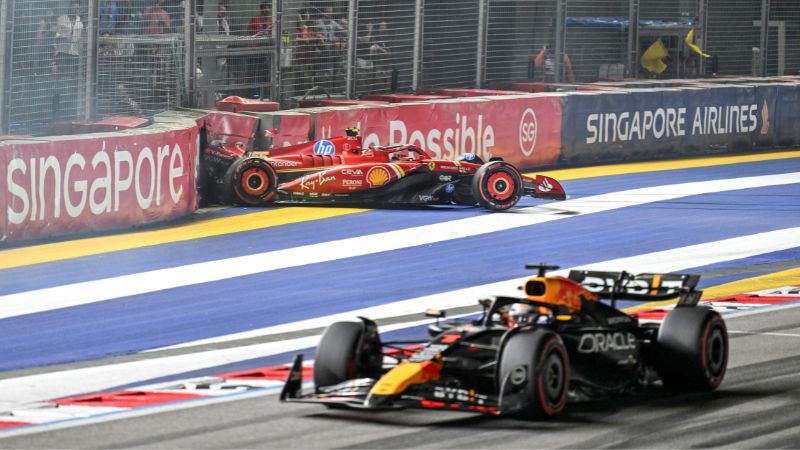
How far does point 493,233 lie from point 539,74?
1049 cm

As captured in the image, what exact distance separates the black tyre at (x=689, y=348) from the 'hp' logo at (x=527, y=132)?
Result: 1445 cm

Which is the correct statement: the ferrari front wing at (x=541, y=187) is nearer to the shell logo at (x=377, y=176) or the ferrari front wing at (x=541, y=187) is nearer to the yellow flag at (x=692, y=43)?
the shell logo at (x=377, y=176)

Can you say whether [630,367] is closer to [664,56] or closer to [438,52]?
[438,52]

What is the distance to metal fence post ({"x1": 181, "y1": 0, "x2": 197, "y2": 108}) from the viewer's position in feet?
65.5

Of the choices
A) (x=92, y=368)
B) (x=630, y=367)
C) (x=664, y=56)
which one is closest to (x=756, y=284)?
(x=630, y=367)

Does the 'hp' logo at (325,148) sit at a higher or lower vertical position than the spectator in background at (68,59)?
lower

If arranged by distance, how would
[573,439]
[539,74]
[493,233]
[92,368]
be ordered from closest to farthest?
[573,439]
[92,368]
[493,233]
[539,74]

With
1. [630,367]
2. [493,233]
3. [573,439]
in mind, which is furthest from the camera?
[493,233]

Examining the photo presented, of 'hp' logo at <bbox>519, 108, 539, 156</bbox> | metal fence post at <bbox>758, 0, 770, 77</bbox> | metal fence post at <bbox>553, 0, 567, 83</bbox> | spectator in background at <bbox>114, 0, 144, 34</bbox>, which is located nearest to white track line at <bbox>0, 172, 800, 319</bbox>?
'hp' logo at <bbox>519, 108, 539, 156</bbox>

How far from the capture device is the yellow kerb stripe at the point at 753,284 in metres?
14.4

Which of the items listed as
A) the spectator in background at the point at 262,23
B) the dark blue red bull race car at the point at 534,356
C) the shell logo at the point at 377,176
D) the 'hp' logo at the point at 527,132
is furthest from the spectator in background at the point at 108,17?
the dark blue red bull race car at the point at 534,356

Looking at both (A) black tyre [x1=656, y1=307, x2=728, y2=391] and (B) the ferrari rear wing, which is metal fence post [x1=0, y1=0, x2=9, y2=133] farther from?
(A) black tyre [x1=656, y1=307, x2=728, y2=391]

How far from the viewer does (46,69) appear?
17.8 meters

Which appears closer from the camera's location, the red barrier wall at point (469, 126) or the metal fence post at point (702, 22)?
the red barrier wall at point (469, 126)
